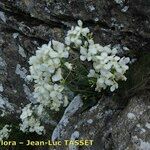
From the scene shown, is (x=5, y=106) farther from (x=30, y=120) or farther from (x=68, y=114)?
(x=68, y=114)

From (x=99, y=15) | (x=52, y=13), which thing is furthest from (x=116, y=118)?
(x=52, y=13)

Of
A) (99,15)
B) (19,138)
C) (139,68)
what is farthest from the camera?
(19,138)

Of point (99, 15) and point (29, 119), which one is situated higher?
point (99, 15)

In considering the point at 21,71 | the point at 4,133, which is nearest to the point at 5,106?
the point at 4,133

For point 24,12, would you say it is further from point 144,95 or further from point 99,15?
point 144,95

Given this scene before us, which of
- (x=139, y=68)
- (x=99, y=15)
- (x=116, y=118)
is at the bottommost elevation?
(x=116, y=118)

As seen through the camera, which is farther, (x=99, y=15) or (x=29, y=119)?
(x=29, y=119)

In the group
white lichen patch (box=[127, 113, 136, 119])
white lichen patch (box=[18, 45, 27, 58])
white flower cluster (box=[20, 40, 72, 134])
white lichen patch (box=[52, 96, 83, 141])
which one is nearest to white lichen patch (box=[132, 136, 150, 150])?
white lichen patch (box=[127, 113, 136, 119])
